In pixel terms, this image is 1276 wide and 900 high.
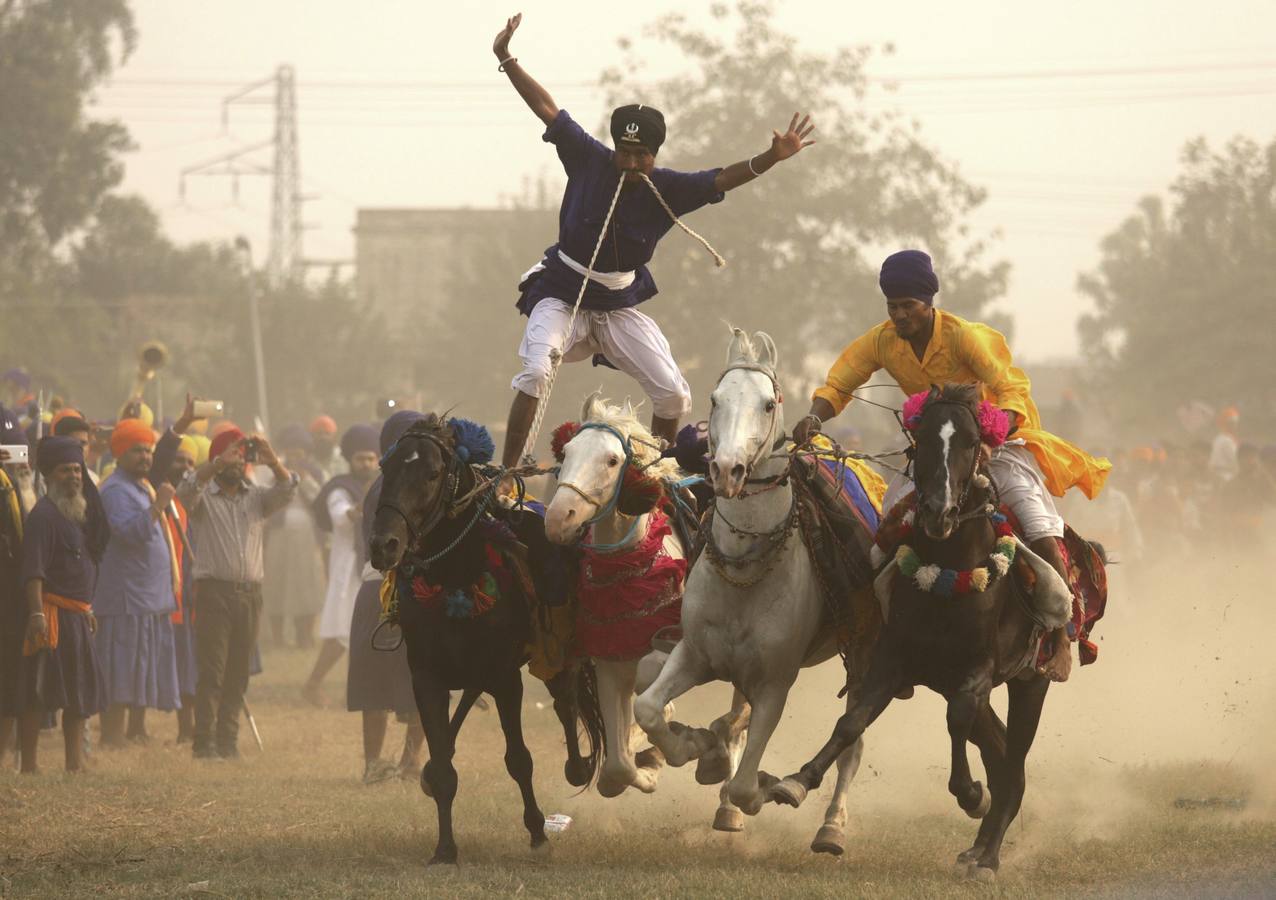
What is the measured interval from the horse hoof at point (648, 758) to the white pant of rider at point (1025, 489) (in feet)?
8.01

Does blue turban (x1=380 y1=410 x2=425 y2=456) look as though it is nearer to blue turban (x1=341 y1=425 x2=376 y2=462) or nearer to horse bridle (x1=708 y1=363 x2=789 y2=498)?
horse bridle (x1=708 y1=363 x2=789 y2=498)

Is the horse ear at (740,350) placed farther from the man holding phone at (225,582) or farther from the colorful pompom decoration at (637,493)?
the man holding phone at (225,582)

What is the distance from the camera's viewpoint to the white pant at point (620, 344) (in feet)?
34.2

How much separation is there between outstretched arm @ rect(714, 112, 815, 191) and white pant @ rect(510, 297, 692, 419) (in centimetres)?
96

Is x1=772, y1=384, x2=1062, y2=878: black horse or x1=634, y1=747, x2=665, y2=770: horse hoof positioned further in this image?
x1=634, y1=747, x2=665, y2=770: horse hoof

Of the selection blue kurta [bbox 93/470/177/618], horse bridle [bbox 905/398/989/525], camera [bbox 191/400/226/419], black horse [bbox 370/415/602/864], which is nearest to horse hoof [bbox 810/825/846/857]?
black horse [bbox 370/415/602/864]

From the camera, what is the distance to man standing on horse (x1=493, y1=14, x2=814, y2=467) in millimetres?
10195

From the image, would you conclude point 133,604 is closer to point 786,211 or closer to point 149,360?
point 149,360

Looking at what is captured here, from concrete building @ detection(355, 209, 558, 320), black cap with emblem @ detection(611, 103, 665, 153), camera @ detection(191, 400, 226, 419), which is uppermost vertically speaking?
concrete building @ detection(355, 209, 558, 320)

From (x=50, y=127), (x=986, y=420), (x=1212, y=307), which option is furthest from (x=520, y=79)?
(x=50, y=127)

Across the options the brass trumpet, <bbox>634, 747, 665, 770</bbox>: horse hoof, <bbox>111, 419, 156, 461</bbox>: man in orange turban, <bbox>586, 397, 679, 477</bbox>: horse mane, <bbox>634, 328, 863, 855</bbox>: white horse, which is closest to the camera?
<bbox>634, 328, 863, 855</bbox>: white horse

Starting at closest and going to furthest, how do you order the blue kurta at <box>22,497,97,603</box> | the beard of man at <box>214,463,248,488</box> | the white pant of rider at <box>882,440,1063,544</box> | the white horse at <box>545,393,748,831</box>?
the white horse at <box>545,393,748,831</box>
the white pant of rider at <box>882,440,1063,544</box>
the blue kurta at <box>22,497,97,603</box>
the beard of man at <box>214,463,248,488</box>

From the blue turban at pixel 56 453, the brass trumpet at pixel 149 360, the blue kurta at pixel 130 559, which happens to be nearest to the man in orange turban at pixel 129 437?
the blue kurta at pixel 130 559

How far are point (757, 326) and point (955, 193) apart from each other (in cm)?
581
